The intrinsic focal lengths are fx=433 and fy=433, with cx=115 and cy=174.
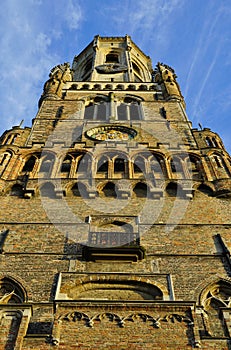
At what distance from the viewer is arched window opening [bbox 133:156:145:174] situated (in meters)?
15.9

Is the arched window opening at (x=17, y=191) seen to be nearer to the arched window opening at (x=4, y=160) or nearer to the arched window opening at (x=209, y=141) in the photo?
the arched window opening at (x=4, y=160)

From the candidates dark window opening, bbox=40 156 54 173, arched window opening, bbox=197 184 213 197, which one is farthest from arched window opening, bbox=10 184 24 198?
arched window opening, bbox=197 184 213 197

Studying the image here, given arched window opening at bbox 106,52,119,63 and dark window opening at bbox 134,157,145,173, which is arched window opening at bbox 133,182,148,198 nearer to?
dark window opening at bbox 134,157,145,173

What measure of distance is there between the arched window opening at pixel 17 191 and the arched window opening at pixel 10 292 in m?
4.51

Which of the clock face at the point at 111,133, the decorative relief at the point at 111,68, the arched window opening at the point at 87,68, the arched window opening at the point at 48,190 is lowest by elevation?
the arched window opening at the point at 48,190

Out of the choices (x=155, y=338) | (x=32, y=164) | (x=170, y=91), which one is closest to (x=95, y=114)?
(x=170, y=91)

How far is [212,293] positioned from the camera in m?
9.67

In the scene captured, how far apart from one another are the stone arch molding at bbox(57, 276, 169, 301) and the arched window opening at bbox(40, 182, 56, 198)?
4.66m

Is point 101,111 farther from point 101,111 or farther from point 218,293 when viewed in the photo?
point 218,293

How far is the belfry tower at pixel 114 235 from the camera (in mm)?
8102

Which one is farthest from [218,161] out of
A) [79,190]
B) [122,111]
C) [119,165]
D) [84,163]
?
[122,111]

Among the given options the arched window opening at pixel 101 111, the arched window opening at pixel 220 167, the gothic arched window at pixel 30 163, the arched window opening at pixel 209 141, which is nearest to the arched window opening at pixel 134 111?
the arched window opening at pixel 101 111

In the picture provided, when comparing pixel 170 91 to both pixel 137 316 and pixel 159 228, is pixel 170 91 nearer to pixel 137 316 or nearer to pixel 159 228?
pixel 159 228

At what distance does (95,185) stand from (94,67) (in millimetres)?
24208
